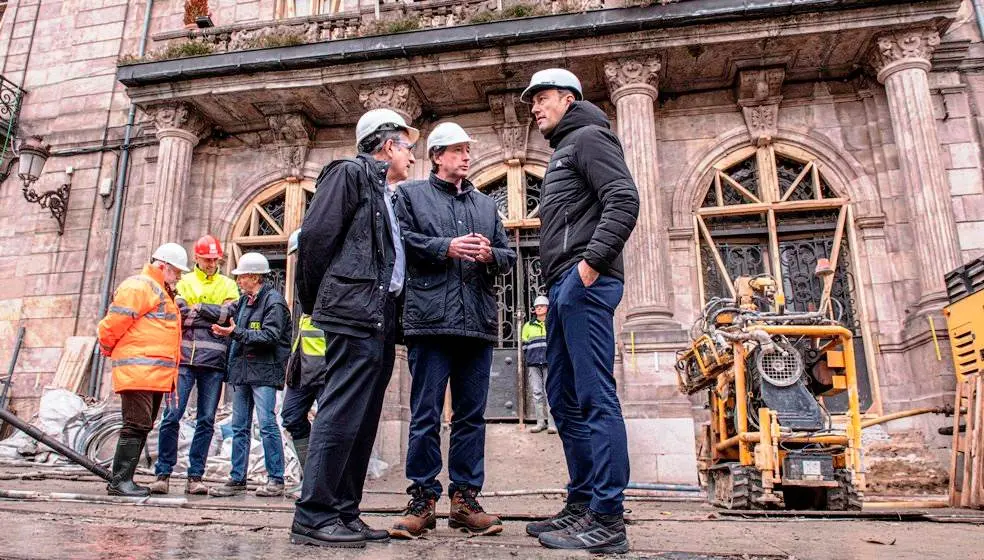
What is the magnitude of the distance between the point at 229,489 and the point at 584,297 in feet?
13.8

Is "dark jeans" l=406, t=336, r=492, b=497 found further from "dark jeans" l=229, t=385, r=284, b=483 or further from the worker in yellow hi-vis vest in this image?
"dark jeans" l=229, t=385, r=284, b=483

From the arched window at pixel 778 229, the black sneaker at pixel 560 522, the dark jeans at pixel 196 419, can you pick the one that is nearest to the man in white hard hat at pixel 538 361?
the arched window at pixel 778 229

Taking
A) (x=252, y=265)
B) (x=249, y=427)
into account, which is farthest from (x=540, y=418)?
(x=252, y=265)

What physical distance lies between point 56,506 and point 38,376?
893 centimetres

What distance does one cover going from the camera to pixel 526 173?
35.2ft

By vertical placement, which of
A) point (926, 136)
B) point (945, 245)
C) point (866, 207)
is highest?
point (926, 136)

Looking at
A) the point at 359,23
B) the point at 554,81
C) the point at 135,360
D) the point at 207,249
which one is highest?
the point at 359,23

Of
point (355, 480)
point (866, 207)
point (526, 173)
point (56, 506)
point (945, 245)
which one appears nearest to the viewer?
point (355, 480)

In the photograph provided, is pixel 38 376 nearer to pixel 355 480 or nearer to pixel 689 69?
pixel 355 480

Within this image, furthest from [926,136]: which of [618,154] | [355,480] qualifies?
[355,480]

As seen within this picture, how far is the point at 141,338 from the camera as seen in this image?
4.91m

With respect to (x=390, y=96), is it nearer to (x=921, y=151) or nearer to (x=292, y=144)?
(x=292, y=144)

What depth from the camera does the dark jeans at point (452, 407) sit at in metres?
3.23

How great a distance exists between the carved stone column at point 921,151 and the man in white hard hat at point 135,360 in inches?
345
